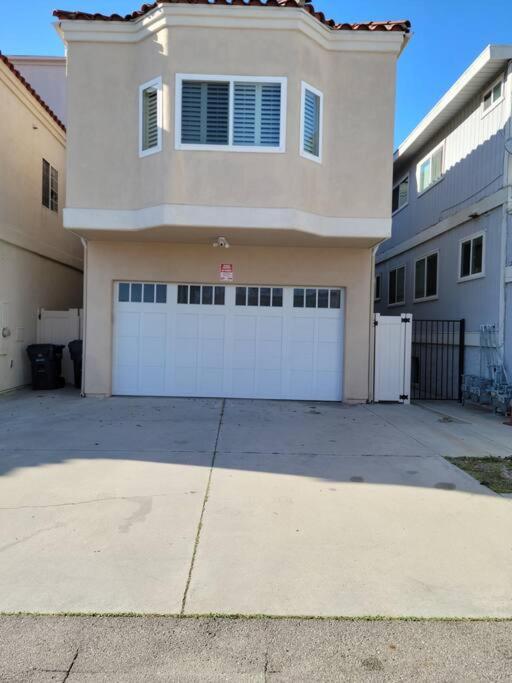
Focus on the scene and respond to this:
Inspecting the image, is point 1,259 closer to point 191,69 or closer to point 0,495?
point 191,69

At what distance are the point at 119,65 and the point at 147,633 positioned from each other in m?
9.57

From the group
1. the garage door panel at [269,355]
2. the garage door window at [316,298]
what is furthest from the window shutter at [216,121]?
the garage door panel at [269,355]

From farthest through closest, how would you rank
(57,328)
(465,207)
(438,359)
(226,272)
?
(438,359), (57,328), (465,207), (226,272)

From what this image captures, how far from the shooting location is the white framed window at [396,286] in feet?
53.3

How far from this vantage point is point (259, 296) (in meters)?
10.4

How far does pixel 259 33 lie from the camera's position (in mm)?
8617

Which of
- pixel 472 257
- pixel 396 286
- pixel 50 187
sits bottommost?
pixel 396 286

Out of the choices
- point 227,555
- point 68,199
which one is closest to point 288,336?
point 68,199

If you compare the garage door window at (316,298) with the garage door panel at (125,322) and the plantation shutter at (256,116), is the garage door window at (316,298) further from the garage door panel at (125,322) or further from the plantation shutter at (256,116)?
the garage door panel at (125,322)

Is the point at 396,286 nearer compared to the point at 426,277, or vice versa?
the point at 426,277

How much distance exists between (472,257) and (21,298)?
10361 mm


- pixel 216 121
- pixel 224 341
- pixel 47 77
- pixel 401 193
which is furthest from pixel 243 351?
pixel 47 77

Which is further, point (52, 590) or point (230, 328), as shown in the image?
point (230, 328)

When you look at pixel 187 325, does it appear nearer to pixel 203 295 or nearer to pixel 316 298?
pixel 203 295
